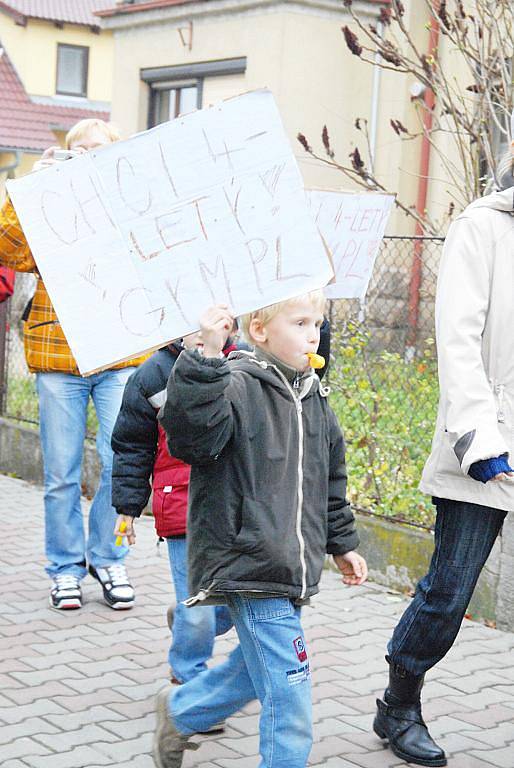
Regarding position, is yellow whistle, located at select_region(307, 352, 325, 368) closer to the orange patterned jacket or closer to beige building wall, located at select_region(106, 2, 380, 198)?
the orange patterned jacket

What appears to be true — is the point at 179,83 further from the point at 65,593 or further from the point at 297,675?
the point at 297,675

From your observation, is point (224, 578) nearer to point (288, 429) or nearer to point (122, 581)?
point (288, 429)

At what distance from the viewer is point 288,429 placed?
11.2 ft

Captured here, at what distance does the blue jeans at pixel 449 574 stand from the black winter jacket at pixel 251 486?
61 cm

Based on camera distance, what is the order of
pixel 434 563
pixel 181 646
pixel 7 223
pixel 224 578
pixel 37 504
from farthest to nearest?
pixel 37 504, pixel 7 223, pixel 181 646, pixel 434 563, pixel 224 578

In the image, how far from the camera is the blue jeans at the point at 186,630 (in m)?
4.17

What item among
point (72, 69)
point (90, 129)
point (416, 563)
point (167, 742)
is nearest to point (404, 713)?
point (167, 742)

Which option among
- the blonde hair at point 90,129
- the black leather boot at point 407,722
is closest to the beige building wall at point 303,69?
the blonde hair at point 90,129

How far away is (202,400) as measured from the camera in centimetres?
316

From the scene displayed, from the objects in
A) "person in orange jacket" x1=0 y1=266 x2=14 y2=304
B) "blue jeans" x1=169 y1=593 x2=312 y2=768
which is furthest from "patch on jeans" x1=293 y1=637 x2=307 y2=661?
"person in orange jacket" x1=0 y1=266 x2=14 y2=304

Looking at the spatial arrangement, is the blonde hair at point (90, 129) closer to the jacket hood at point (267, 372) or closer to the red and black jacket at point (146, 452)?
the red and black jacket at point (146, 452)

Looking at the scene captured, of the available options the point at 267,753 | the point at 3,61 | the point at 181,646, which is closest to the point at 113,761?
the point at 181,646

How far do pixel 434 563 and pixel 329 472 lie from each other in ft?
1.73

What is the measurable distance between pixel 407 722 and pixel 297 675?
95 cm
